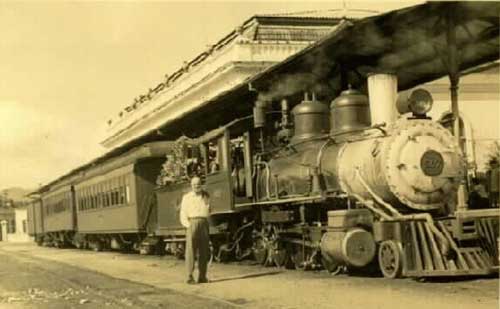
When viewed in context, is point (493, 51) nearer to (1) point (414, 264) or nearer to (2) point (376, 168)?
(2) point (376, 168)

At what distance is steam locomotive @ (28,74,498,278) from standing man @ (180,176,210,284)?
138 cm

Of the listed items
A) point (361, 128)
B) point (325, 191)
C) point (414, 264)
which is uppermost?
point (361, 128)

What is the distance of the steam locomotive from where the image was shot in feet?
31.3

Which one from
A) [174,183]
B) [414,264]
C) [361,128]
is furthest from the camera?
[174,183]

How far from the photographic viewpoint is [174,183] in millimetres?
17406

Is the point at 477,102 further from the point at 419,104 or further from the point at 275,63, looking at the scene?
the point at 419,104

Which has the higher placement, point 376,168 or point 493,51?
point 493,51

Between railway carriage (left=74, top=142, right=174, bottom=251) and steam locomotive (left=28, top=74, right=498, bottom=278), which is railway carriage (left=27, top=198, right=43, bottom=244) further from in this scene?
steam locomotive (left=28, top=74, right=498, bottom=278)

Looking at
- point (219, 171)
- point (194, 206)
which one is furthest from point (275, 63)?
point (194, 206)

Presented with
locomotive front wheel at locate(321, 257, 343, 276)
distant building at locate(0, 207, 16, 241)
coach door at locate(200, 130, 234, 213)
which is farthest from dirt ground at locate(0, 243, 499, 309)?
distant building at locate(0, 207, 16, 241)

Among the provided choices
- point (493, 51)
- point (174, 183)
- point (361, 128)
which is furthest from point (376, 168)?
point (174, 183)

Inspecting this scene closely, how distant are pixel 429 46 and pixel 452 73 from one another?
105 cm

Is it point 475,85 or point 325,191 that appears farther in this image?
point 475,85

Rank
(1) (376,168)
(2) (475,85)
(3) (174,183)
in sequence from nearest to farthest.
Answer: (1) (376,168)
(3) (174,183)
(2) (475,85)
